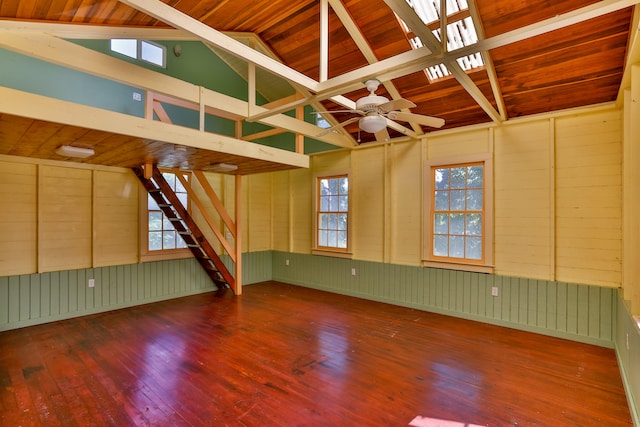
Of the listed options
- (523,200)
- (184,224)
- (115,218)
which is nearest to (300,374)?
(523,200)

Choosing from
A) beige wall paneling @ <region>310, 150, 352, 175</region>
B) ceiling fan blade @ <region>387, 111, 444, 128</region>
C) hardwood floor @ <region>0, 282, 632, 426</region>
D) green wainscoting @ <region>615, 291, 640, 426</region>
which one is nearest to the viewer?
green wainscoting @ <region>615, 291, 640, 426</region>

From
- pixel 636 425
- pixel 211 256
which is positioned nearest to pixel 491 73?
pixel 636 425

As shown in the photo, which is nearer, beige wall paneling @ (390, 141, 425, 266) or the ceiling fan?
the ceiling fan

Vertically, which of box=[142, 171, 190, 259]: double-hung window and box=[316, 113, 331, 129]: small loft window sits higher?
box=[316, 113, 331, 129]: small loft window

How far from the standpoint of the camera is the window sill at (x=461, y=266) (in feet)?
15.7

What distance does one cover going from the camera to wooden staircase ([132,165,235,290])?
5.50 m

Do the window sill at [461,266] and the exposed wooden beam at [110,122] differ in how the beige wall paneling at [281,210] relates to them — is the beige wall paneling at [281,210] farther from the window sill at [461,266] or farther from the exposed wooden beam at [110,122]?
the window sill at [461,266]

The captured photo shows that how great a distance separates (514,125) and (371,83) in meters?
2.74

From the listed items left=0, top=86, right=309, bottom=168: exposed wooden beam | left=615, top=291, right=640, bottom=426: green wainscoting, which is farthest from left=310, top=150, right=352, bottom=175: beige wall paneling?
left=615, top=291, right=640, bottom=426: green wainscoting

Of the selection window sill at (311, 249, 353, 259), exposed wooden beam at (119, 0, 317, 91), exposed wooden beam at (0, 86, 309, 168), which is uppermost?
exposed wooden beam at (119, 0, 317, 91)

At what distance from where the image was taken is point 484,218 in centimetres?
488

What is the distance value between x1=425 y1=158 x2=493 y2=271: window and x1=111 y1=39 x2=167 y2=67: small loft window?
542 cm

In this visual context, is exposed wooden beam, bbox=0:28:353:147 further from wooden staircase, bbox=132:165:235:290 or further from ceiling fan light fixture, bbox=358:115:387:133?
ceiling fan light fixture, bbox=358:115:387:133

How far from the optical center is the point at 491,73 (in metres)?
3.84
